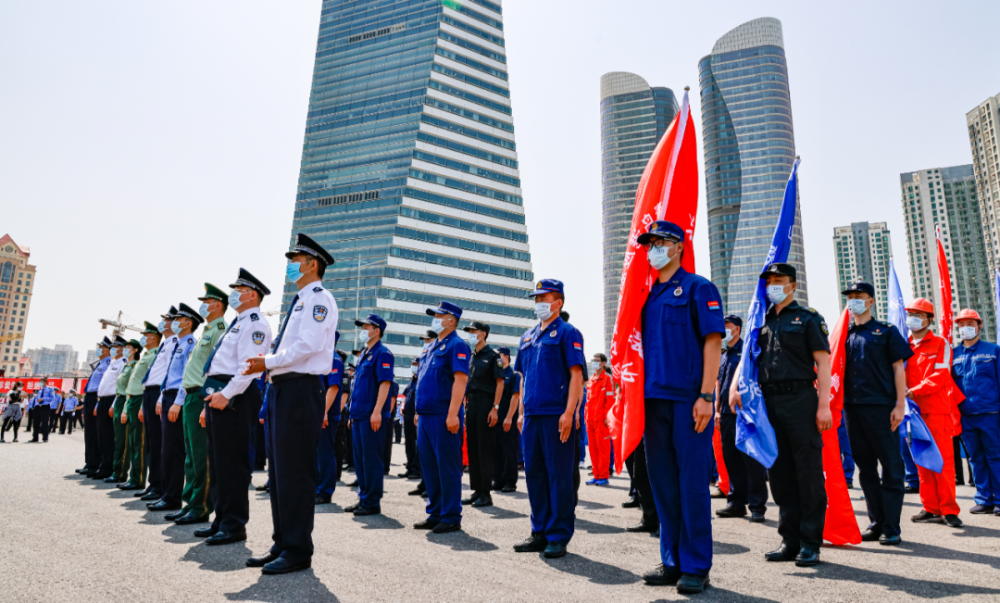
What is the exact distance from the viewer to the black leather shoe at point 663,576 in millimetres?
3488

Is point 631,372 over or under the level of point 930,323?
under

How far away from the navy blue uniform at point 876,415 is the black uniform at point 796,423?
113 centimetres

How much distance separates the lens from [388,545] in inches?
183

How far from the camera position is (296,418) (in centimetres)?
406

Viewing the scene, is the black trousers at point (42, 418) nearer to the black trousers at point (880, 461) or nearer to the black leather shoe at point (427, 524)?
the black leather shoe at point (427, 524)

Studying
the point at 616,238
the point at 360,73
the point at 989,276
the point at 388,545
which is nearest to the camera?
the point at 388,545

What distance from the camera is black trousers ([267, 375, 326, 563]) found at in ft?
12.8

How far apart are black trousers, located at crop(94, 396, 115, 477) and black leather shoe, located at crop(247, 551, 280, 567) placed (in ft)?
22.8

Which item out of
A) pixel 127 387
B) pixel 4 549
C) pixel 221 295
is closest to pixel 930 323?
pixel 221 295

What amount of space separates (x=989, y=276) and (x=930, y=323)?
10866cm

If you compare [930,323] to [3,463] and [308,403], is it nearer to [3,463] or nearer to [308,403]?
[308,403]

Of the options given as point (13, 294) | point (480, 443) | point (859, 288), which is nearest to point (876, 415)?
point (859, 288)

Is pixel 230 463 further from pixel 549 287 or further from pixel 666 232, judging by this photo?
pixel 666 232

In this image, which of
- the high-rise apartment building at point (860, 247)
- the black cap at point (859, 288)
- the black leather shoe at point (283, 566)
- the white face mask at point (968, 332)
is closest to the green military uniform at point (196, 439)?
the black leather shoe at point (283, 566)
